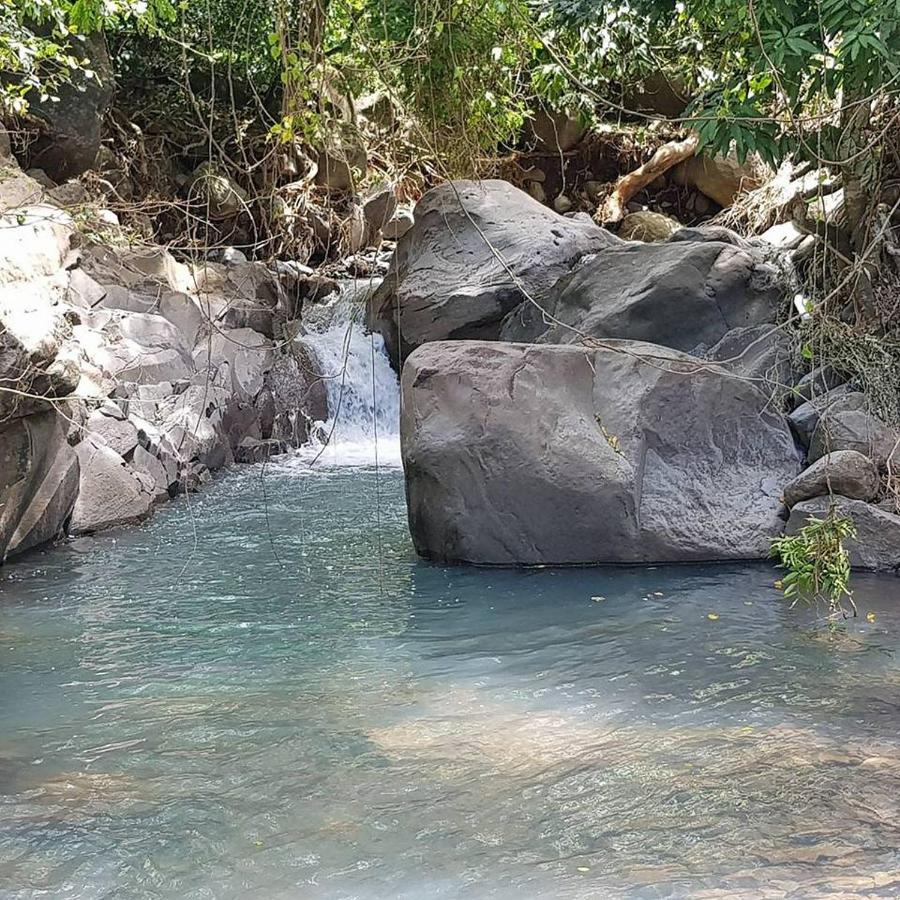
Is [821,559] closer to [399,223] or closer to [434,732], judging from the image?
[434,732]

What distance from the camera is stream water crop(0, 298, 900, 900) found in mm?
3193

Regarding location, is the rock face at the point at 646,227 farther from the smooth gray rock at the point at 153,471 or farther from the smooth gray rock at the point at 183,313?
the smooth gray rock at the point at 153,471

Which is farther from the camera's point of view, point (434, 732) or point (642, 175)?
point (642, 175)

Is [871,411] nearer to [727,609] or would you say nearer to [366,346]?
[727,609]

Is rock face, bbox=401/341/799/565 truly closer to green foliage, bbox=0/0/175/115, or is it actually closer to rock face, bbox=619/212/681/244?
green foliage, bbox=0/0/175/115

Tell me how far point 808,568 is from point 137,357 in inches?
251

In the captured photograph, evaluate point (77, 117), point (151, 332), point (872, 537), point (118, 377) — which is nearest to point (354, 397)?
point (151, 332)

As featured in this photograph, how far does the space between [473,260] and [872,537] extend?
5617mm

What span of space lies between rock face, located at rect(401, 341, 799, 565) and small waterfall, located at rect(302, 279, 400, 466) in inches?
139

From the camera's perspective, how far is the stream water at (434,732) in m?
3.19

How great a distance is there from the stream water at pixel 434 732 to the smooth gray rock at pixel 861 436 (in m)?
1.01

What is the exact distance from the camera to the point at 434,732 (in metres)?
4.22

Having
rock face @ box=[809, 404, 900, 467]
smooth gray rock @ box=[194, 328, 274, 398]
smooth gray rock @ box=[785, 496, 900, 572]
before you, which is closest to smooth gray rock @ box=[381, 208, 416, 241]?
smooth gray rock @ box=[194, 328, 274, 398]

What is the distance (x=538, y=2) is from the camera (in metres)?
8.19
